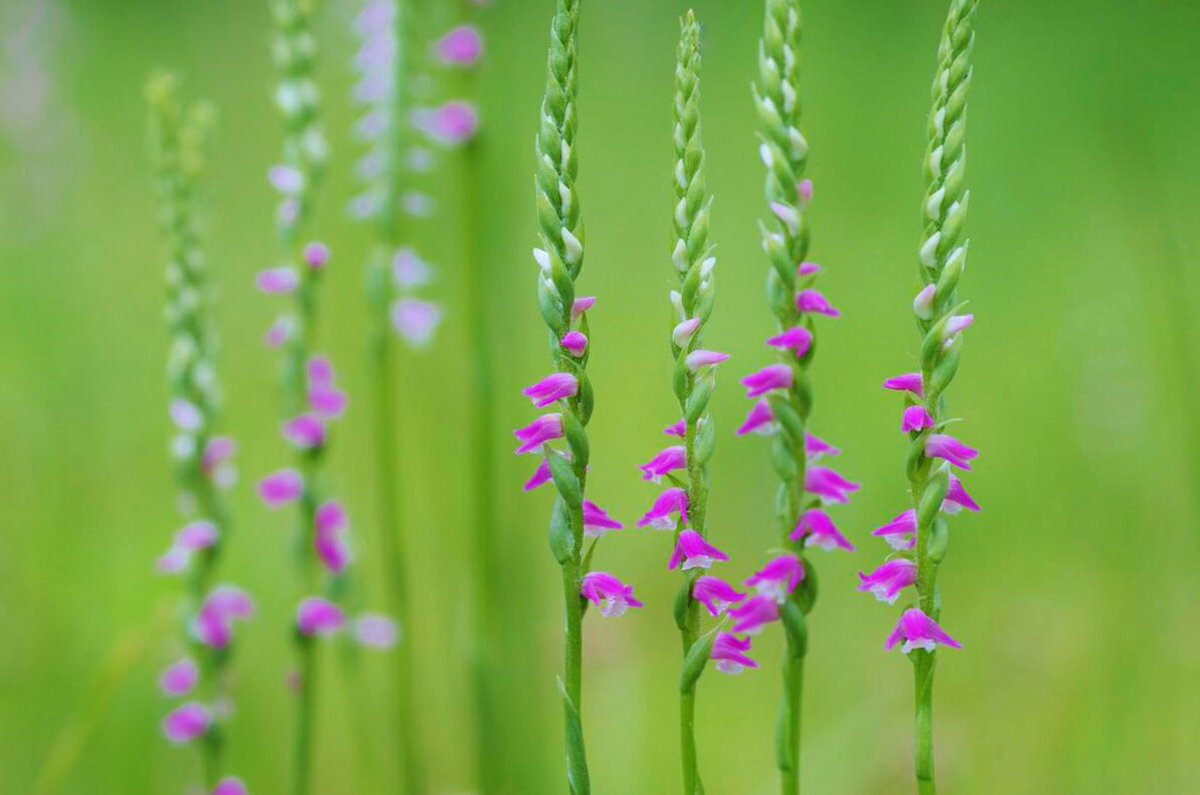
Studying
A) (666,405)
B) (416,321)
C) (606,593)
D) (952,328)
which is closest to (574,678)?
(606,593)

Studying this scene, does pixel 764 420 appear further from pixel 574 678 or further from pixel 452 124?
pixel 452 124

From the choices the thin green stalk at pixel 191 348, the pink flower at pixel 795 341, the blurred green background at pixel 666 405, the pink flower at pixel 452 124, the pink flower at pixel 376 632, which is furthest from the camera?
the blurred green background at pixel 666 405

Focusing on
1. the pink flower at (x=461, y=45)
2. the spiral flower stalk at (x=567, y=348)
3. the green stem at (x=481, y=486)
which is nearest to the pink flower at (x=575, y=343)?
the spiral flower stalk at (x=567, y=348)

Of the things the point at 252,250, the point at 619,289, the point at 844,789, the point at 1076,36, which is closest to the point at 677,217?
the point at 844,789

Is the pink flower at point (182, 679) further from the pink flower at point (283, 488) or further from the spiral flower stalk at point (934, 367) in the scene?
the spiral flower stalk at point (934, 367)

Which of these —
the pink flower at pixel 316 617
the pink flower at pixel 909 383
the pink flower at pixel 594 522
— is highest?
the pink flower at pixel 909 383

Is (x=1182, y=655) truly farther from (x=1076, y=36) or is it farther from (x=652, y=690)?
(x=1076, y=36)

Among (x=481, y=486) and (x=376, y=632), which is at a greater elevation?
(x=481, y=486)
